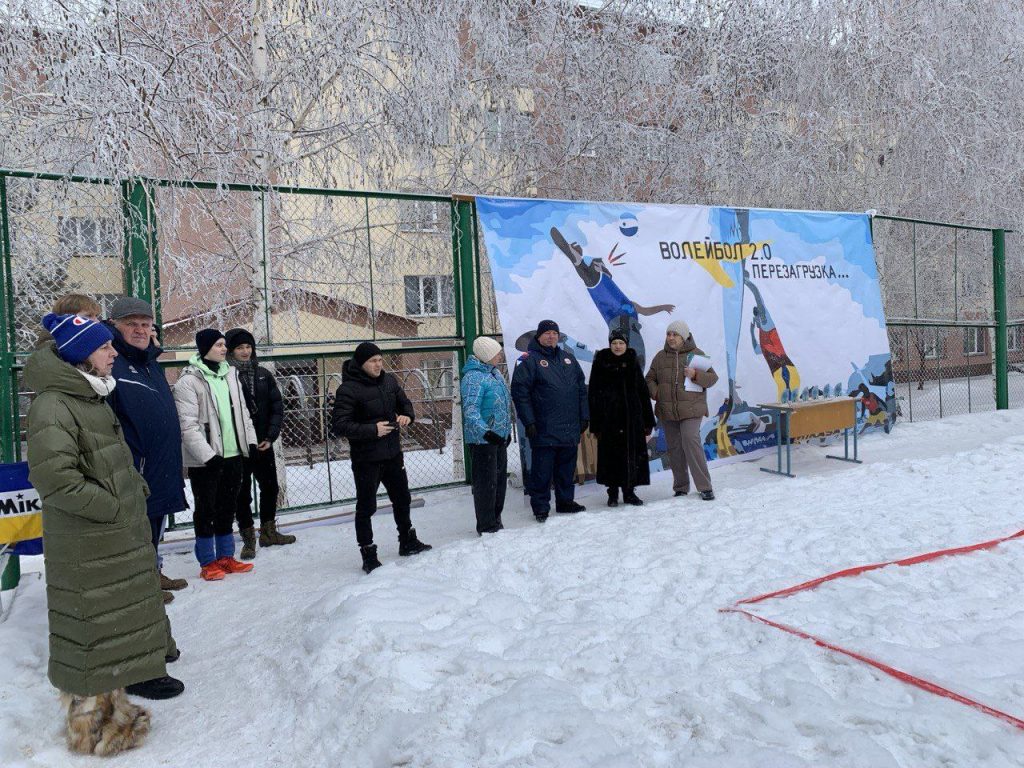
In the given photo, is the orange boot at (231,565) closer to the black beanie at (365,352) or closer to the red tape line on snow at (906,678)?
the black beanie at (365,352)

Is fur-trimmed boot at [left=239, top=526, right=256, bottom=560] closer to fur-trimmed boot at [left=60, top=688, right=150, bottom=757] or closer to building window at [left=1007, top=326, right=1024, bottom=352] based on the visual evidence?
fur-trimmed boot at [left=60, top=688, right=150, bottom=757]

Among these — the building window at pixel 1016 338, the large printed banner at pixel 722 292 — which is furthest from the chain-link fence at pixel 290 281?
the building window at pixel 1016 338

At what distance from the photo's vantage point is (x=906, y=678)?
303 centimetres

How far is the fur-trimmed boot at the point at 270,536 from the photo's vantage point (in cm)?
574

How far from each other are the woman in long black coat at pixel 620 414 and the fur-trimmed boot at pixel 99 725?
4.22m

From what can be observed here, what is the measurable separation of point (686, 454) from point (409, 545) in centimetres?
268

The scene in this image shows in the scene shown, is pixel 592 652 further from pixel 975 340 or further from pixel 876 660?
pixel 975 340

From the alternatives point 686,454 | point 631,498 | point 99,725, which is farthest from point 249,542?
point 686,454

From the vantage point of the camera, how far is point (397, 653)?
3.57 metres

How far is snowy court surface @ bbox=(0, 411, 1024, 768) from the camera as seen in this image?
2816 millimetres

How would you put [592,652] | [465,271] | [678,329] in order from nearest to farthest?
1. [592,652]
2. [678,329]
3. [465,271]

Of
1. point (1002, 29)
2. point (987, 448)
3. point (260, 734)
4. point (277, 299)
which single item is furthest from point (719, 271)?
point (1002, 29)

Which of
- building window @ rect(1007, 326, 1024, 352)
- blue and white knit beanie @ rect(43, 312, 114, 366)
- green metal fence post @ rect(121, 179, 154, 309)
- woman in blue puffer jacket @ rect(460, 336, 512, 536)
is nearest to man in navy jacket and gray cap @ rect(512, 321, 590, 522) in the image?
woman in blue puffer jacket @ rect(460, 336, 512, 536)

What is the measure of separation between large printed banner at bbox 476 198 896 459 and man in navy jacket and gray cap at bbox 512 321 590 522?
436 mm
